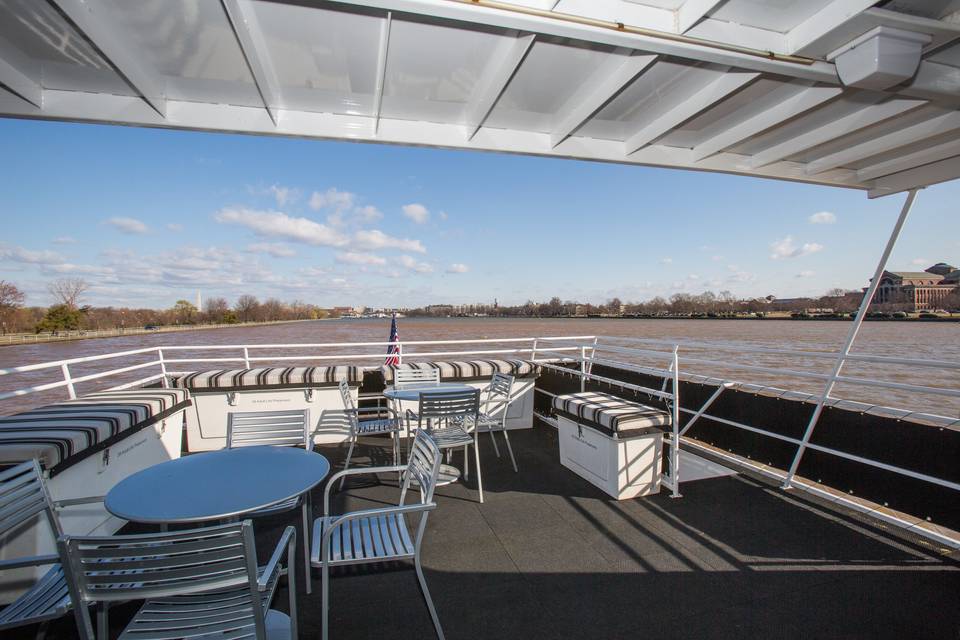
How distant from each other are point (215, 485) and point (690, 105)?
279cm

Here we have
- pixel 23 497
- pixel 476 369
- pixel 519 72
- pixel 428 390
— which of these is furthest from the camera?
pixel 476 369

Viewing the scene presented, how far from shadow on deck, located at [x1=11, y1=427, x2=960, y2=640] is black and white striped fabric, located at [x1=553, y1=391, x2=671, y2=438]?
49 centimetres

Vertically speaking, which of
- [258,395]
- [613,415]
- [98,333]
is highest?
[613,415]

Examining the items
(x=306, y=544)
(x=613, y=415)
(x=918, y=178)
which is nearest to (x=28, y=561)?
(x=306, y=544)

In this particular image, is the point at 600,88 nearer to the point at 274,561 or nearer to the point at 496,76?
the point at 496,76

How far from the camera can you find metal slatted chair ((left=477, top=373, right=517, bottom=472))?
3.65 metres

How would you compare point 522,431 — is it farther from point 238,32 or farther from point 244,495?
point 238,32

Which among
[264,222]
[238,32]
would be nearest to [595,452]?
[238,32]

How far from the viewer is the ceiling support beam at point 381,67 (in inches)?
70.8

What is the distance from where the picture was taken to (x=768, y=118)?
2465 mm

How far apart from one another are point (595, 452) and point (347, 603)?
196cm

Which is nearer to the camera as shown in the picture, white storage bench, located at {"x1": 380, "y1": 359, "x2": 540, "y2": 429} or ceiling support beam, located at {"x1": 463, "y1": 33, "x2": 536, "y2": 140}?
ceiling support beam, located at {"x1": 463, "y1": 33, "x2": 536, "y2": 140}

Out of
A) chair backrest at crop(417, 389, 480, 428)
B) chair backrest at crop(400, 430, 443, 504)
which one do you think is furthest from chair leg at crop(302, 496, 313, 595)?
chair backrest at crop(417, 389, 480, 428)

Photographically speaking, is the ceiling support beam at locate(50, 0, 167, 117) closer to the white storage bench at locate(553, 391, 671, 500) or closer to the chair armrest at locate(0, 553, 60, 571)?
the chair armrest at locate(0, 553, 60, 571)
